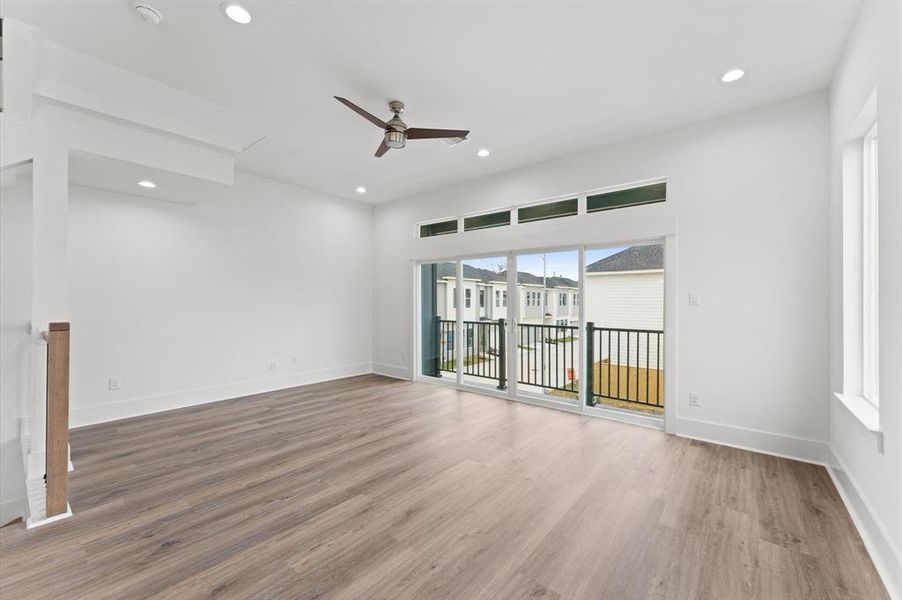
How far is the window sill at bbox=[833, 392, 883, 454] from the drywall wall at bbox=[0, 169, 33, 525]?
5.85 meters

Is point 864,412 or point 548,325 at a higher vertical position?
point 548,325

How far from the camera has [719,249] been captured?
346cm

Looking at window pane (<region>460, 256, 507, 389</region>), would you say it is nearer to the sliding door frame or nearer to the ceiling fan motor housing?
the sliding door frame

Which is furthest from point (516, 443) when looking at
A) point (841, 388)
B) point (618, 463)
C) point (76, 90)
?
point (76, 90)

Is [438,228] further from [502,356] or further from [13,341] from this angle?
[13,341]

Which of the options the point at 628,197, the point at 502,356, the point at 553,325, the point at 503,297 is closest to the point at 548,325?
the point at 553,325

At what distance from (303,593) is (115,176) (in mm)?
4060

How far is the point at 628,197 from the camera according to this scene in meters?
4.08

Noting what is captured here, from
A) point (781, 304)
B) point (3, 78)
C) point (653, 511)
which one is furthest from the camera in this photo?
point (781, 304)

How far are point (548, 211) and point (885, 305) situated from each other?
10.5 feet

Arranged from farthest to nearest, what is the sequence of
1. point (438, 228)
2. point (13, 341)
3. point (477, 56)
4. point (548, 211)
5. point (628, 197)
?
point (438, 228)
point (548, 211)
point (628, 197)
point (13, 341)
point (477, 56)

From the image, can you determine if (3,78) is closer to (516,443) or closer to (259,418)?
(259,418)

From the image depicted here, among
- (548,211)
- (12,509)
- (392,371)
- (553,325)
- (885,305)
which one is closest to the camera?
(885,305)

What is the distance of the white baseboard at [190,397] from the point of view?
3.91m
